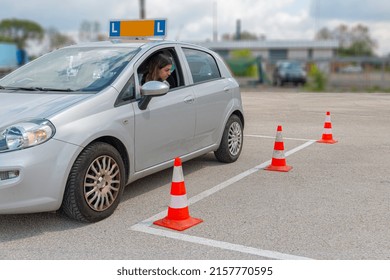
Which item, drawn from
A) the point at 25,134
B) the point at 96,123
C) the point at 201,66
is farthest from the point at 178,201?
the point at 201,66

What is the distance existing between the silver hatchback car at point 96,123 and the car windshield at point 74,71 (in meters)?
0.01

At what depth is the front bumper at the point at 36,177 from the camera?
383cm

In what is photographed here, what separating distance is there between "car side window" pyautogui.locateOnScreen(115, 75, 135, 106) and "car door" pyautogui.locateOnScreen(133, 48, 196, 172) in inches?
5.0

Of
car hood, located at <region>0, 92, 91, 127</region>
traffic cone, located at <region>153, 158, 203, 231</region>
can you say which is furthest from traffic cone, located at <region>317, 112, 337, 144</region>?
car hood, located at <region>0, 92, 91, 127</region>

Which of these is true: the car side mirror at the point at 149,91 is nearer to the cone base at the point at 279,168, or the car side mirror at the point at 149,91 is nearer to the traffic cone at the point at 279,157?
the traffic cone at the point at 279,157

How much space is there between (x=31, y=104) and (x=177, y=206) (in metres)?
1.60

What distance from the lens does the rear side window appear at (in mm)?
6043

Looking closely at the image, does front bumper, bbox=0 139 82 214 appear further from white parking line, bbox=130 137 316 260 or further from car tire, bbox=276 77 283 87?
car tire, bbox=276 77 283 87

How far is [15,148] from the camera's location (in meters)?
3.88

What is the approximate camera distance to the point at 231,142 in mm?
6914

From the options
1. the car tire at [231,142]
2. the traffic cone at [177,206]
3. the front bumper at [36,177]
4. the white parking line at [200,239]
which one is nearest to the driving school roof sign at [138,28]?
the car tire at [231,142]

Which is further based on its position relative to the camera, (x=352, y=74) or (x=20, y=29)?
(x=20, y=29)

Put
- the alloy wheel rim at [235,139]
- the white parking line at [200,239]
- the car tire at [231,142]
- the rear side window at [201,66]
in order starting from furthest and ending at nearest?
the alloy wheel rim at [235,139], the car tire at [231,142], the rear side window at [201,66], the white parking line at [200,239]

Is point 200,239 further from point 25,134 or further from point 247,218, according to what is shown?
point 25,134
